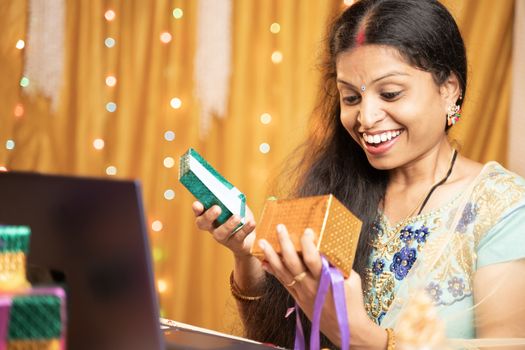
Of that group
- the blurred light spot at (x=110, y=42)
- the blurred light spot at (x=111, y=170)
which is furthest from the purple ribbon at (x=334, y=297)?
the blurred light spot at (x=110, y=42)

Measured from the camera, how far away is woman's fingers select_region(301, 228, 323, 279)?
86cm

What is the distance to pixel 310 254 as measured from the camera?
2.87ft

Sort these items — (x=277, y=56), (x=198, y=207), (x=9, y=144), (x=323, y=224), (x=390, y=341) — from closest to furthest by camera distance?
1. (x=323, y=224)
2. (x=390, y=341)
3. (x=198, y=207)
4. (x=277, y=56)
5. (x=9, y=144)

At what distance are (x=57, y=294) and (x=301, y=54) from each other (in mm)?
2075

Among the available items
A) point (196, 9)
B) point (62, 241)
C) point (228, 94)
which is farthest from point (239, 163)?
point (62, 241)

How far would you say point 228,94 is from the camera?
8.67ft

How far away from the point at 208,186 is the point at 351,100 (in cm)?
38

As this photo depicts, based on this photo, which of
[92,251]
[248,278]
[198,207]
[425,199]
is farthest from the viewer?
[248,278]

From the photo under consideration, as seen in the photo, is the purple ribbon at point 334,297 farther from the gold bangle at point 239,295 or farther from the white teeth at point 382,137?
the gold bangle at point 239,295

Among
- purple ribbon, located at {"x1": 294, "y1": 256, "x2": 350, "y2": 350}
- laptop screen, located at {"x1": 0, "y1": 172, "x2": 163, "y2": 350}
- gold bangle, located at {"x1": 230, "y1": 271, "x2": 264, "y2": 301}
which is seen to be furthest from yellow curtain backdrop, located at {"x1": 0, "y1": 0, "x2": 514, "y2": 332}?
laptop screen, located at {"x1": 0, "y1": 172, "x2": 163, "y2": 350}

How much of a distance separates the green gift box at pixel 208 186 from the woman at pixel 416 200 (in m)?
0.02

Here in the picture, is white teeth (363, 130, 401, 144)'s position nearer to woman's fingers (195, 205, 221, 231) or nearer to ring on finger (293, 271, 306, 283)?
woman's fingers (195, 205, 221, 231)

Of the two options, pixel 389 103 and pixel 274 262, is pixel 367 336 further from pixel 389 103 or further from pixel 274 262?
pixel 389 103

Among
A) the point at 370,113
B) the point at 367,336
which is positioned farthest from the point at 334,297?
the point at 370,113
